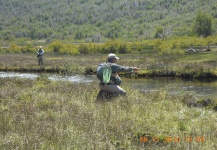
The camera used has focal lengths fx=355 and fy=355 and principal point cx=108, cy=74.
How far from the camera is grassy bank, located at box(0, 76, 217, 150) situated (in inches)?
258

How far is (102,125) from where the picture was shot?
8016 millimetres

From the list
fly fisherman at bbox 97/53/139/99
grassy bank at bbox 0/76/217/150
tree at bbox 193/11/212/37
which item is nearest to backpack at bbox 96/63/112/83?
fly fisherman at bbox 97/53/139/99

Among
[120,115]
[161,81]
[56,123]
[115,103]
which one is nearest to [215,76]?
[161,81]

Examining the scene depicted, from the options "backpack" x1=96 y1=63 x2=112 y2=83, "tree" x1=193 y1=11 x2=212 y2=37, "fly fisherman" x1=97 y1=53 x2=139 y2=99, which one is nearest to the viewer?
"backpack" x1=96 y1=63 x2=112 y2=83

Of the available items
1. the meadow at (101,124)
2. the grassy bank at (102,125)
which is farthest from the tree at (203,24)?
the grassy bank at (102,125)

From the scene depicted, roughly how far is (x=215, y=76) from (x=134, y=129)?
21392mm

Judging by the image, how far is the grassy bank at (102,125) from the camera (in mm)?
6555

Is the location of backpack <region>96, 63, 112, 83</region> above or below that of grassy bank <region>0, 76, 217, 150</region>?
above

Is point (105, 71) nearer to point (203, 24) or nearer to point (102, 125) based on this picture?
point (102, 125)

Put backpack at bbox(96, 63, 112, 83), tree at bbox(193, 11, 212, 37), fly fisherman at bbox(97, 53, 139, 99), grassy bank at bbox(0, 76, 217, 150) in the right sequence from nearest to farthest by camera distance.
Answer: grassy bank at bbox(0, 76, 217, 150) → backpack at bbox(96, 63, 112, 83) → fly fisherman at bbox(97, 53, 139, 99) → tree at bbox(193, 11, 212, 37)

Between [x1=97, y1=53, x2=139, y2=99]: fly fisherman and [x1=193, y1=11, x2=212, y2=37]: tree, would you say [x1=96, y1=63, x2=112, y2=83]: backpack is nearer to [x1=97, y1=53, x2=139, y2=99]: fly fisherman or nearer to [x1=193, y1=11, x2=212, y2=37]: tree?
[x1=97, y1=53, x2=139, y2=99]: fly fisherman

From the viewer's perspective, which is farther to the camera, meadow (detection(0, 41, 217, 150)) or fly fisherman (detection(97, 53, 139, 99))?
fly fisherman (detection(97, 53, 139, 99))

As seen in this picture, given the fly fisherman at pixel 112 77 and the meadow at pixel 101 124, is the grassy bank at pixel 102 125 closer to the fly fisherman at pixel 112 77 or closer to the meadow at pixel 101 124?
the meadow at pixel 101 124

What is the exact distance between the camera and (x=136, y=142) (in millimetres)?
6824
